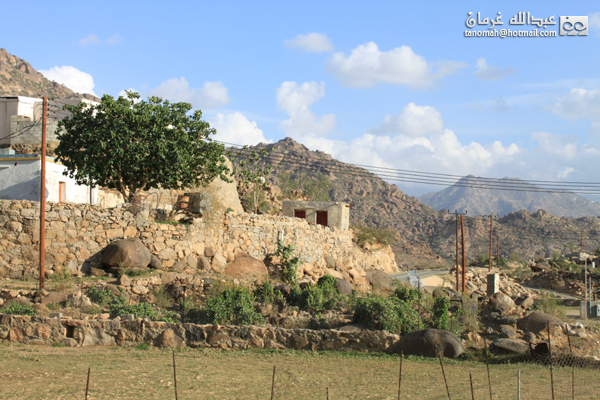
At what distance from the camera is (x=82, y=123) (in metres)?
21.8

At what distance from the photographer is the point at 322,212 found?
36625 mm

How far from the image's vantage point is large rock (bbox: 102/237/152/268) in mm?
19469

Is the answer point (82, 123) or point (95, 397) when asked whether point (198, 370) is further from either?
point (82, 123)

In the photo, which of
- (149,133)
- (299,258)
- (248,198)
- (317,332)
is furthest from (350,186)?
(317,332)

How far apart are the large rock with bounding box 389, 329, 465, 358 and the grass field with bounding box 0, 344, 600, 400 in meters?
0.29

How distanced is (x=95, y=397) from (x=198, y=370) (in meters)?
2.51

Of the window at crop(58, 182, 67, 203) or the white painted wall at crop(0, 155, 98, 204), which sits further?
the window at crop(58, 182, 67, 203)

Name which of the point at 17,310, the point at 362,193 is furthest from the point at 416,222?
the point at 17,310

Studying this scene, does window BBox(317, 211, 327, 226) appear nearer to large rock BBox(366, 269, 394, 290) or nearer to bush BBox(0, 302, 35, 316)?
large rock BBox(366, 269, 394, 290)

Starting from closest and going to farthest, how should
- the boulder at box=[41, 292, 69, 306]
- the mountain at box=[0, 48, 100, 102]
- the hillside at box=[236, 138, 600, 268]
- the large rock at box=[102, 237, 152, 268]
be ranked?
the boulder at box=[41, 292, 69, 306] < the large rock at box=[102, 237, 152, 268] < the mountain at box=[0, 48, 100, 102] < the hillside at box=[236, 138, 600, 268]

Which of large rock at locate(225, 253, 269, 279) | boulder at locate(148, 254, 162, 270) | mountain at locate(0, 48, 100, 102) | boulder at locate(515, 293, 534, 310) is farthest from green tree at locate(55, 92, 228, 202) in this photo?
mountain at locate(0, 48, 100, 102)

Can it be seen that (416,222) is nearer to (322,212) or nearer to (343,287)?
(322,212)

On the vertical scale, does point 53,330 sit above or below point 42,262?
below

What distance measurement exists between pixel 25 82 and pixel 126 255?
70.2 meters
